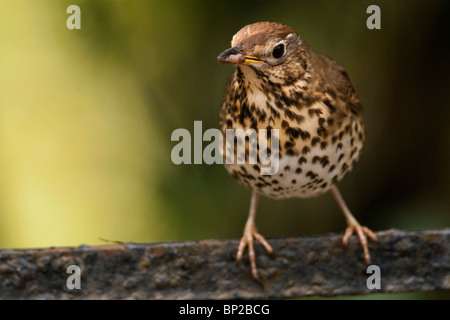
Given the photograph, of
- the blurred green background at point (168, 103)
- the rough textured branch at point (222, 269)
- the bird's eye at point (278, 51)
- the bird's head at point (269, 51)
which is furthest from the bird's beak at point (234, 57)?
the blurred green background at point (168, 103)

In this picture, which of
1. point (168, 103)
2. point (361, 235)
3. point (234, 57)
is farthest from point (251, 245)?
point (168, 103)

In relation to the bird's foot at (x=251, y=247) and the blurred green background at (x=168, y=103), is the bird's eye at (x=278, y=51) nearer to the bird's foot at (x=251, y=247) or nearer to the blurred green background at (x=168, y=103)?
the bird's foot at (x=251, y=247)

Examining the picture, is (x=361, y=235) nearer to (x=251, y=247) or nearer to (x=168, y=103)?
Result: (x=251, y=247)

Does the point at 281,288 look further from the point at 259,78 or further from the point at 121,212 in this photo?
the point at 121,212

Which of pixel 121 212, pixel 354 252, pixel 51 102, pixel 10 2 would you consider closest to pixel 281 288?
pixel 354 252

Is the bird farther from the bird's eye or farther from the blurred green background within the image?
the blurred green background

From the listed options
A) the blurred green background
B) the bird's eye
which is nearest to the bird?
the bird's eye
